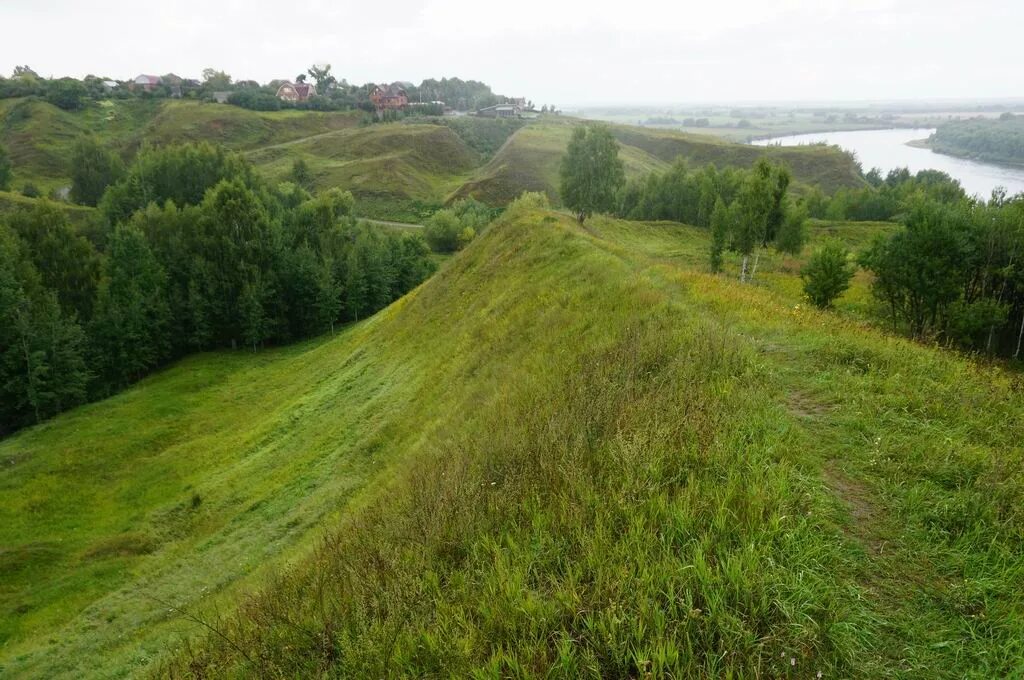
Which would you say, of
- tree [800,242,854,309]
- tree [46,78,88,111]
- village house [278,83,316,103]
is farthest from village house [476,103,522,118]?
tree [800,242,854,309]

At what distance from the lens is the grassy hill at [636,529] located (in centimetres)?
448

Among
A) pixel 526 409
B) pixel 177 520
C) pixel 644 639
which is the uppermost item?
pixel 644 639

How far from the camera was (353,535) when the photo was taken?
8445 mm

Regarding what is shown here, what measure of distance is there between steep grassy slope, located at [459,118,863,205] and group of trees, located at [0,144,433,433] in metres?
50.7

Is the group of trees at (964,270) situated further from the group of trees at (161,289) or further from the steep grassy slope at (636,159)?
the steep grassy slope at (636,159)

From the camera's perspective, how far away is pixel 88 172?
84062 millimetres

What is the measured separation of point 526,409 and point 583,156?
4290 cm

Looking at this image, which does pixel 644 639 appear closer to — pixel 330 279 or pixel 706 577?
pixel 706 577

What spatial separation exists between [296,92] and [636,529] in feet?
685

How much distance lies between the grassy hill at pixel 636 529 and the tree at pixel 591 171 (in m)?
31.9

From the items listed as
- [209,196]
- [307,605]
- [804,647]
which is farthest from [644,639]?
[209,196]

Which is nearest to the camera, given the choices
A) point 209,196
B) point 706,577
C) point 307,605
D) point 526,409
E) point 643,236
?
point 706,577

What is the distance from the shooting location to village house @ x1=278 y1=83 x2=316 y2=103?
572 feet

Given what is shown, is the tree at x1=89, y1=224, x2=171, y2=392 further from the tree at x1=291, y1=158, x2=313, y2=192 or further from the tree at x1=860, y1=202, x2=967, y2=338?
the tree at x1=291, y1=158, x2=313, y2=192
